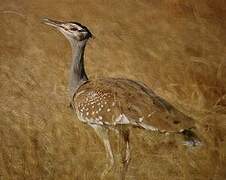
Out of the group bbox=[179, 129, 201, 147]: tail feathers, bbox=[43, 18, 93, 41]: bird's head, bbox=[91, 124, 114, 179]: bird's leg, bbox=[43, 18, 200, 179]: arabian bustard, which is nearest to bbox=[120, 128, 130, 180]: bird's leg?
bbox=[43, 18, 200, 179]: arabian bustard

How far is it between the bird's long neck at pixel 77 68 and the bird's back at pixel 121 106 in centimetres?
5

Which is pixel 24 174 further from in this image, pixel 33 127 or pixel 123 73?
pixel 123 73

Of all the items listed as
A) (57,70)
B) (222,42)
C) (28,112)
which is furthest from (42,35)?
(222,42)

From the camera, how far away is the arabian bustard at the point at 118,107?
5.43 meters

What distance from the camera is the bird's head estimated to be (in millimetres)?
5605

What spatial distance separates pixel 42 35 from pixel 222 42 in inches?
64.6

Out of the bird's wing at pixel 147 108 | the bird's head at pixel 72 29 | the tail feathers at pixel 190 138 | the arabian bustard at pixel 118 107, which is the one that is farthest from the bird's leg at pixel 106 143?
the bird's head at pixel 72 29

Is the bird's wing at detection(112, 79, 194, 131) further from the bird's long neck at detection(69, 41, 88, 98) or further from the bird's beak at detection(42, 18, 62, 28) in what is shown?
the bird's beak at detection(42, 18, 62, 28)

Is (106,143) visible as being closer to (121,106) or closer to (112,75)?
(121,106)

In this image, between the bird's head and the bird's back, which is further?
the bird's head

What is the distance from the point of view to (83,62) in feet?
18.3

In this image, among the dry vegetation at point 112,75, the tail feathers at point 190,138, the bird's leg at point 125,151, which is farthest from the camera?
the tail feathers at point 190,138

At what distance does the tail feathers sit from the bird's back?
0.17 feet

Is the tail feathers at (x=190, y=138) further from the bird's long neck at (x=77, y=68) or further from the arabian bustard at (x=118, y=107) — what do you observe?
the bird's long neck at (x=77, y=68)
